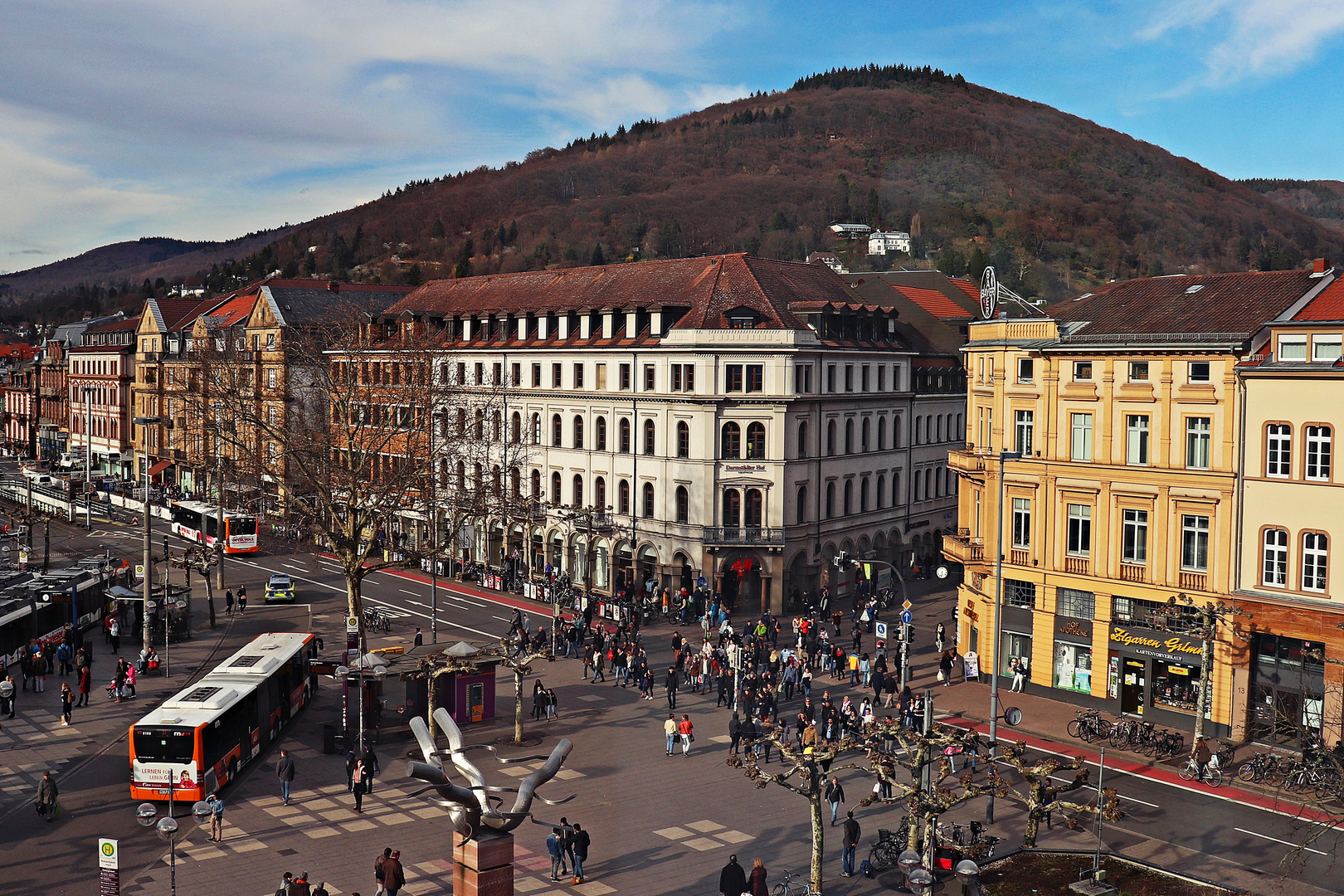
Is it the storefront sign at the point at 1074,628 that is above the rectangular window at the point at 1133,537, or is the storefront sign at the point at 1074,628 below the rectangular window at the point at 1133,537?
below

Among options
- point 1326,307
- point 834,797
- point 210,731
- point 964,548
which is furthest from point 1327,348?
point 210,731

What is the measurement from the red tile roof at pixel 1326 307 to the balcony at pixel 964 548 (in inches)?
584

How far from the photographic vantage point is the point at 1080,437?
143 ft

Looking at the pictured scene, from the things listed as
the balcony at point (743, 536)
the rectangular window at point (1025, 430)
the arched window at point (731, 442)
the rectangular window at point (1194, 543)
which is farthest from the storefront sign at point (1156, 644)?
the arched window at point (731, 442)

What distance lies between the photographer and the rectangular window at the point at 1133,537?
41344 mm

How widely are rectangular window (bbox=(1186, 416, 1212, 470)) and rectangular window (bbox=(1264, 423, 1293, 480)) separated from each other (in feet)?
6.68

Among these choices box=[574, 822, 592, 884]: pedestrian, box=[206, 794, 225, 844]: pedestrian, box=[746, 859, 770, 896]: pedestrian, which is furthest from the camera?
box=[206, 794, 225, 844]: pedestrian

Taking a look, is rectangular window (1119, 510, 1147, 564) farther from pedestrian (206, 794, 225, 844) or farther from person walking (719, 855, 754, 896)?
pedestrian (206, 794, 225, 844)

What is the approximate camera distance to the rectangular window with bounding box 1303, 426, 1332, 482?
120ft

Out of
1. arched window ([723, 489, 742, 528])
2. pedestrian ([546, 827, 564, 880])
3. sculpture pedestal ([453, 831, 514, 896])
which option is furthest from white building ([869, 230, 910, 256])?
sculpture pedestal ([453, 831, 514, 896])

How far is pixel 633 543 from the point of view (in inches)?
2516

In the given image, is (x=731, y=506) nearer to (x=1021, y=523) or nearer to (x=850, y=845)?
(x=1021, y=523)

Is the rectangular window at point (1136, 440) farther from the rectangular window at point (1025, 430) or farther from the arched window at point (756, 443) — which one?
the arched window at point (756, 443)

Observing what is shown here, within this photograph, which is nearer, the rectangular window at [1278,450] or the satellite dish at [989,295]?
the rectangular window at [1278,450]
